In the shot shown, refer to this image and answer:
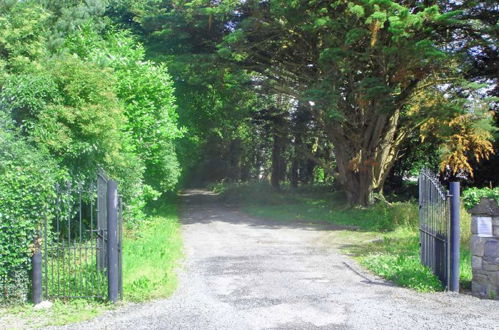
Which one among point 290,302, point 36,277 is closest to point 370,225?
point 290,302

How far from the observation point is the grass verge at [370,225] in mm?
8980

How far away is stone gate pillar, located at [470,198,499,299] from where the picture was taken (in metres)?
7.57

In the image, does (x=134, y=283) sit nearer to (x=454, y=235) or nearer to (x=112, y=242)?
(x=112, y=242)

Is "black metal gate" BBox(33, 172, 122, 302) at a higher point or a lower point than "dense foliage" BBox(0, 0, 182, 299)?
lower

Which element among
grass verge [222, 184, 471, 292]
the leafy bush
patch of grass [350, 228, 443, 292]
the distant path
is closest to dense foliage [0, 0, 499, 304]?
grass verge [222, 184, 471, 292]


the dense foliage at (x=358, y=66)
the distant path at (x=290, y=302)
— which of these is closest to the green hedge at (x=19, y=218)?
the distant path at (x=290, y=302)

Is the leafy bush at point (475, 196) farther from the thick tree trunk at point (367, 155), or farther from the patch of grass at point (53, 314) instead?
the thick tree trunk at point (367, 155)

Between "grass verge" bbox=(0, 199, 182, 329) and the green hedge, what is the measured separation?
13.9 inches

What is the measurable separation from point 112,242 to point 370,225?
1224 centimetres

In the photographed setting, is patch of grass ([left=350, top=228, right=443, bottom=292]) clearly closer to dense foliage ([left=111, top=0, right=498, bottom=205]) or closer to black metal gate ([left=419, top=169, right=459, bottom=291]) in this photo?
black metal gate ([left=419, top=169, right=459, bottom=291])

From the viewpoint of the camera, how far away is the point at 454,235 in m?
7.84

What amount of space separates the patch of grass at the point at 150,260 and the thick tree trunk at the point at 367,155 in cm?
869

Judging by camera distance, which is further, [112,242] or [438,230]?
[438,230]

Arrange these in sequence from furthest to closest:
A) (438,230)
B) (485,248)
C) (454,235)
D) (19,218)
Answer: (438,230) < (454,235) < (485,248) < (19,218)
